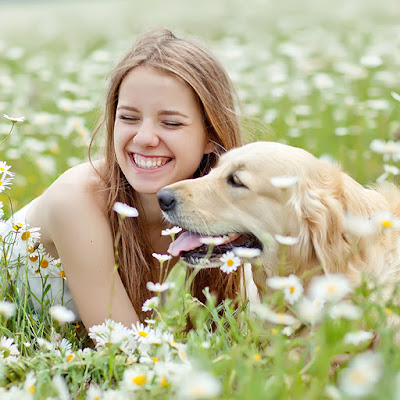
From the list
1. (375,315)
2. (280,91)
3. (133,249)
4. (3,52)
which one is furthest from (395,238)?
(3,52)

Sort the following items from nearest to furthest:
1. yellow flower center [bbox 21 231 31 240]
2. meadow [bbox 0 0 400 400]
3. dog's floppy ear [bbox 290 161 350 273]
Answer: meadow [bbox 0 0 400 400] < dog's floppy ear [bbox 290 161 350 273] < yellow flower center [bbox 21 231 31 240]

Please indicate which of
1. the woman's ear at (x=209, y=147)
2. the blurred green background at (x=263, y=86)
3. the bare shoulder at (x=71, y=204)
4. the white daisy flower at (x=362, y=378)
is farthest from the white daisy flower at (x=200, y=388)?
the woman's ear at (x=209, y=147)

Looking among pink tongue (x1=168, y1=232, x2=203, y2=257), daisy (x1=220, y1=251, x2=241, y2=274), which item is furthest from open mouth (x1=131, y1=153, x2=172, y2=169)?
daisy (x1=220, y1=251, x2=241, y2=274)

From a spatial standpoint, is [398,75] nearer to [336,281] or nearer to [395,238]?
[395,238]

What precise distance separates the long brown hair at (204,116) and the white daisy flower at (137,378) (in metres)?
1.25

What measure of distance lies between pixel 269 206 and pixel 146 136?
2.28 feet

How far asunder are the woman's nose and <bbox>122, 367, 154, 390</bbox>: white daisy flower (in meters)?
1.33

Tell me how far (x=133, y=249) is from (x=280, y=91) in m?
2.75

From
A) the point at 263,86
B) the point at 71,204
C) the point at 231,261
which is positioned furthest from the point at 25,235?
the point at 263,86

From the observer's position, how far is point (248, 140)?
3852 millimetres

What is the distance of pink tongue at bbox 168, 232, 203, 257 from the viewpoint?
2867 mm

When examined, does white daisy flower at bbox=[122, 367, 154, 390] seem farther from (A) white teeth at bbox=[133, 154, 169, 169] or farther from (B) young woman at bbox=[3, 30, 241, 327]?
(A) white teeth at bbox=[133, 154, 169, 169]

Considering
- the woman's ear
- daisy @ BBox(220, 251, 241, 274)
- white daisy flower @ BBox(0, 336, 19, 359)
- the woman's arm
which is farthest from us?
the woman's ear

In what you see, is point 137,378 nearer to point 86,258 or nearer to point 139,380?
point 139,380
